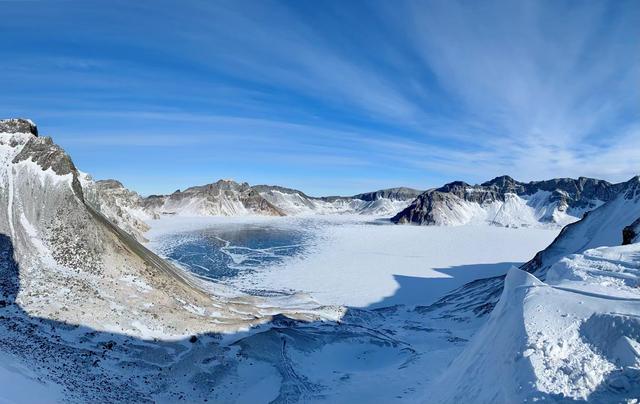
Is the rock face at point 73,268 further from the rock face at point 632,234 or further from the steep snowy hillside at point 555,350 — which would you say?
the rock face at point 632,234

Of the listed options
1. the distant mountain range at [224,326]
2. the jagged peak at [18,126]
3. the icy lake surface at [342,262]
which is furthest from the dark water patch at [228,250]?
the jagged peak at [18,126]

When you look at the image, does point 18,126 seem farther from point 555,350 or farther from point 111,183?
point 111,183

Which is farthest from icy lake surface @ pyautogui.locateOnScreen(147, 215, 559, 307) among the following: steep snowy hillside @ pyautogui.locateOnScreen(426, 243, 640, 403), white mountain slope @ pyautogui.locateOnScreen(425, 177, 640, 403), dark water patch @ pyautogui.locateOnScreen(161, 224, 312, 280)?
steep snowy hillside @ pyautogui.locateOnScreen(426, 243, 640, 403)

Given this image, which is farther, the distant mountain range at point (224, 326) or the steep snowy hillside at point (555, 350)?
the distant mountain range at point (224, 326)

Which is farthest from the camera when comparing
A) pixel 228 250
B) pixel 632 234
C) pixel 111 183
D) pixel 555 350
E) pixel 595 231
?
pixel 111 183

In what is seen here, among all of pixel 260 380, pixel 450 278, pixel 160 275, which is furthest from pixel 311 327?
pixel 450 278

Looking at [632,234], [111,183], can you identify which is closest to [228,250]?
[632,234]

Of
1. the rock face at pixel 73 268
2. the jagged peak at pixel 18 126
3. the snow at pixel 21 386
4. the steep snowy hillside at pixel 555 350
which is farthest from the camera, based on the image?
the jagged peak at pixel 18 126
